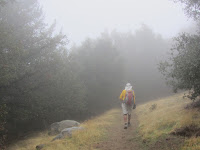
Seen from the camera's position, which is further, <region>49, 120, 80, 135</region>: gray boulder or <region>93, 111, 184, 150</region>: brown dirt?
<region>49, 120, 80, 135</region>: gray boulder

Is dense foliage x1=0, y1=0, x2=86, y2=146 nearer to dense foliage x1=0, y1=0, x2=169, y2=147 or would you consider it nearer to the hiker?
dense foliage x1=0, y1=0, x2=169, y2=147

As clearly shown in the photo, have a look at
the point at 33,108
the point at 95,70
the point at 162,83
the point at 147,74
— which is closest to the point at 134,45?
the point at 147,74

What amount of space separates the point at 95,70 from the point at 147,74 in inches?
587

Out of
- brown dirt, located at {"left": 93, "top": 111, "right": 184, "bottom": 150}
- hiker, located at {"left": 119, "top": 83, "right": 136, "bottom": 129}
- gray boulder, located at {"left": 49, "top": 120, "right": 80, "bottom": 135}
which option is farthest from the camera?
gray boulder, located at {"left": 49, "top": 120, "right": 80, "bottom": 135}

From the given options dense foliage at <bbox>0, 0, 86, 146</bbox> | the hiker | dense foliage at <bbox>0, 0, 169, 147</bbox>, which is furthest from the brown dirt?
dense foliage at <bbox>0, 0, 86, 146</bbox>

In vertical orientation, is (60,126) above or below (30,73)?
below

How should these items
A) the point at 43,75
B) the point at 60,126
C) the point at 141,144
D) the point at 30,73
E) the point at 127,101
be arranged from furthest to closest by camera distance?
the point at 43,75, the point at 30,73, the point at 60,126, the point at 127,101, the point at 141,144

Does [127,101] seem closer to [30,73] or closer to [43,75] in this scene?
[30,73]

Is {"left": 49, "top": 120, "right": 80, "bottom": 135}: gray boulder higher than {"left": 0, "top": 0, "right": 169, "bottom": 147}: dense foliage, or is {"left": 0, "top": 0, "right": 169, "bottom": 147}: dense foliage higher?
{"left": 0, "top": 0, "right": 169, "bottom": 147}: dense foliage

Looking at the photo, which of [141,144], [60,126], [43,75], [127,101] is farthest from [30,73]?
[141,144]

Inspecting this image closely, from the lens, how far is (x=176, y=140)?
548 centimetres

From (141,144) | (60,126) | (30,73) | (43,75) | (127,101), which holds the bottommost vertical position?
(141,144)

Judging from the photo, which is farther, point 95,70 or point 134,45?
point 134,45

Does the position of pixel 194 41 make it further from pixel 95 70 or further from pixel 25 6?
pixel 95 70
